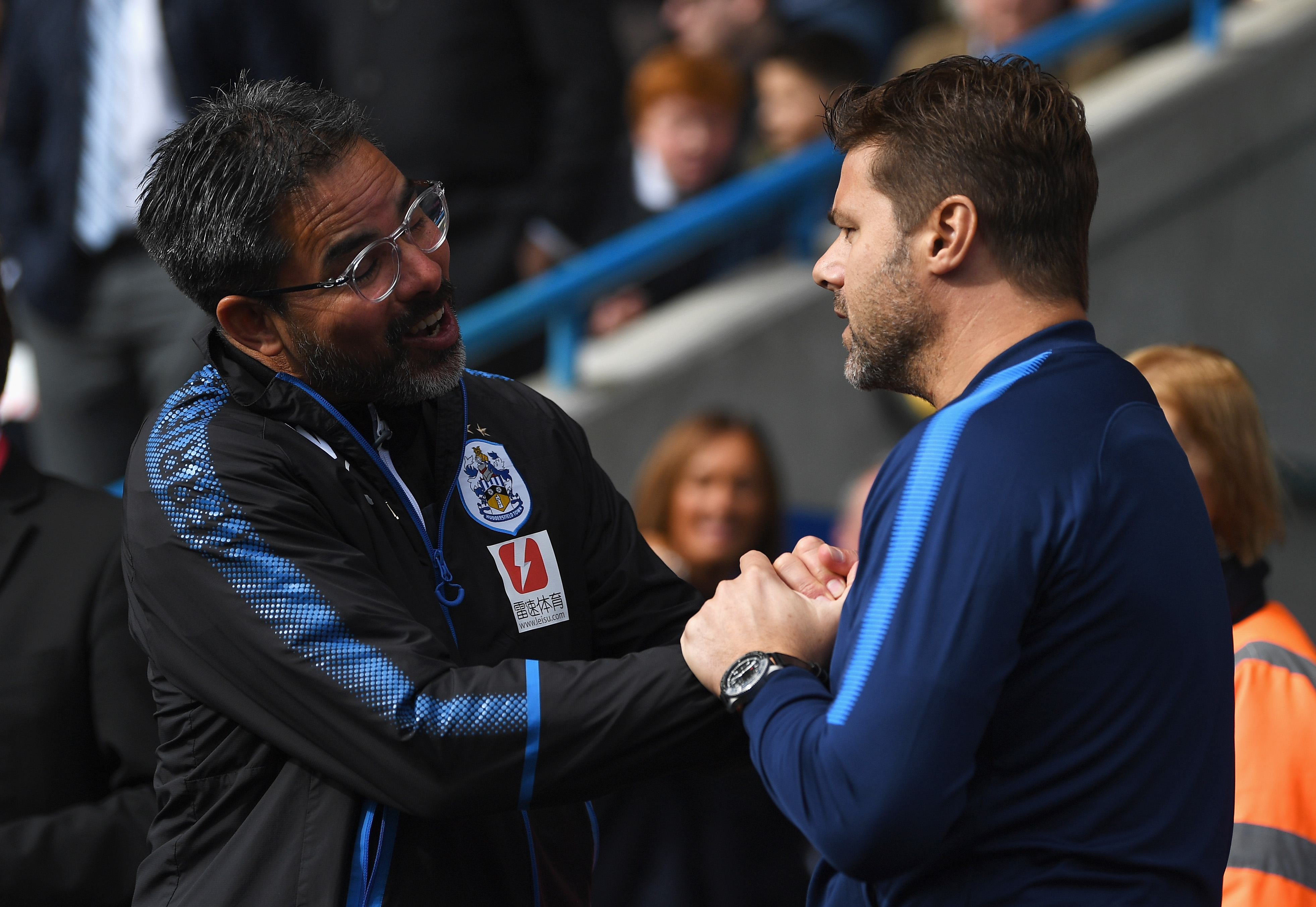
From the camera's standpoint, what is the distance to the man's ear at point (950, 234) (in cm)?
187

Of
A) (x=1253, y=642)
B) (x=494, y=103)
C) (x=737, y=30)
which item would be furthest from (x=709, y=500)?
(x=737, y=30)

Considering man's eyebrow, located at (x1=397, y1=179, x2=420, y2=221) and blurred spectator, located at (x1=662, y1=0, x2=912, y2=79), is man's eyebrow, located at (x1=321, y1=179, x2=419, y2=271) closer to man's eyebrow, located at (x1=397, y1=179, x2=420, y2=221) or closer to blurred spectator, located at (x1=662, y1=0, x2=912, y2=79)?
man's eyebrow, located at (x1=397, y1=179, x2=420, y2=221)

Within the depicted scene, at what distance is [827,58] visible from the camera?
5.95 meters

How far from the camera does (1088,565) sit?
172 centimetres

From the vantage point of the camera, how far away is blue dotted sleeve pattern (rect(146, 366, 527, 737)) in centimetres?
196

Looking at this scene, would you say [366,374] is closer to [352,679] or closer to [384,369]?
[384,369]

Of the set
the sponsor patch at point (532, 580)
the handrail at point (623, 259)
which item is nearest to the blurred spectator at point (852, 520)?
the handrail at point (623, 259)

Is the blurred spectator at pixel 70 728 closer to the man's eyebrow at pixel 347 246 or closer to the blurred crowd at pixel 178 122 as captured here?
the man's eyebrow at pixel 347 246

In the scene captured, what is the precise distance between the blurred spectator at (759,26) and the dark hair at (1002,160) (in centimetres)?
501

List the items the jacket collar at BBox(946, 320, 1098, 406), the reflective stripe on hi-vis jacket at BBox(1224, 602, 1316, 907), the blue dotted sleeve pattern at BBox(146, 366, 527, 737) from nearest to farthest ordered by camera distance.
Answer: the jacket collar at BBox(946, 320, 1098, 406) < the blue dotted sleeve pattern at BBox(146, 366, 527, 737) < the reflective stripe on hi-vis jacket at BBox(1224, 602, 1316, 907)

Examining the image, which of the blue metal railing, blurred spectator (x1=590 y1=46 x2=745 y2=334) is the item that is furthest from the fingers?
blurred spectator (x1=590 y1=46 x2=745 y2=334)

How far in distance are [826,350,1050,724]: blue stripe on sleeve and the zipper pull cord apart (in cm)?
67

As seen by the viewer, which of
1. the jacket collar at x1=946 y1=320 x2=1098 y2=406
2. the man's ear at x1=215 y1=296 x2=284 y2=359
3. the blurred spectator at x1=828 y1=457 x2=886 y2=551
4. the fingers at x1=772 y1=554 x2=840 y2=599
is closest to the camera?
the jacket collar at x1=946 y1=320 x2=1098 y2=406

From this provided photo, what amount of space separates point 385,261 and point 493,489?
0.40 m
